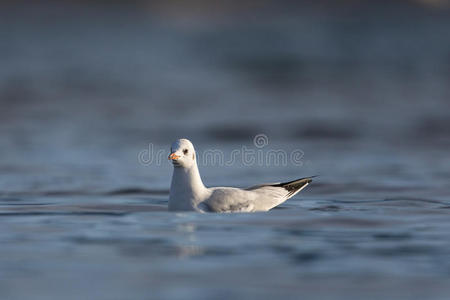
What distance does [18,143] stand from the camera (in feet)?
59.7

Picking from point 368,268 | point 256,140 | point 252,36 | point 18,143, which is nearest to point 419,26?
point 252,36

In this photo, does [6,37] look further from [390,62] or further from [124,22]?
[390,62]

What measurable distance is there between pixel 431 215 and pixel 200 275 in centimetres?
405

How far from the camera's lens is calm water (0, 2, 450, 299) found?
7371 millimetres

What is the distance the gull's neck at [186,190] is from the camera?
10.2 metres

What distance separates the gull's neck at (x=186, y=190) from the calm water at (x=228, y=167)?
5.8 inches

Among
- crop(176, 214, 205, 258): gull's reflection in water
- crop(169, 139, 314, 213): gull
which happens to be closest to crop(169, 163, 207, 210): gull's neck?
crop(169, 139, 314, 213): gull

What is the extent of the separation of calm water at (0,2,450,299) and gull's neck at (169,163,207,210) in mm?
147

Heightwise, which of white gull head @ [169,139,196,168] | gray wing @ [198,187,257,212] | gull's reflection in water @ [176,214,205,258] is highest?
white gull head @ [169,139,196,168]

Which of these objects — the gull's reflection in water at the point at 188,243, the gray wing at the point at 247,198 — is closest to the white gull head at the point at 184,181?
the gray wing at the point at 247,198

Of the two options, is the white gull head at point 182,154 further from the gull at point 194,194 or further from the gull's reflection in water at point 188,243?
the gull's reflection in water at point 188,243

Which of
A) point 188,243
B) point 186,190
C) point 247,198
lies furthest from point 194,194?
point 188,243

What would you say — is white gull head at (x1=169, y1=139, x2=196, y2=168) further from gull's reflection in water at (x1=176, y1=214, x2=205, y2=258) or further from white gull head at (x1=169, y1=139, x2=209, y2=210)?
gull's reflection in water at (x1=176, y1=214, x2=205, y2=258)

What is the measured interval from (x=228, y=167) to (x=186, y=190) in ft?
18.0
